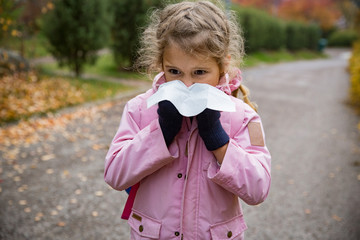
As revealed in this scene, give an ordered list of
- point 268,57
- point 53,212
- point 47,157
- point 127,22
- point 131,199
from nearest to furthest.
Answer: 1. point 131,199
2. point 53,212
3. point 47,157
4. point 127,22
5. point 268,57

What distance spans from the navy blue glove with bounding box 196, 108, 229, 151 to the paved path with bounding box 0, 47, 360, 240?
1.93 m

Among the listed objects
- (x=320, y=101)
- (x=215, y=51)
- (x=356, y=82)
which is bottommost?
(x=320, y=101)

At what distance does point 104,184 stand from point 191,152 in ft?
8.53

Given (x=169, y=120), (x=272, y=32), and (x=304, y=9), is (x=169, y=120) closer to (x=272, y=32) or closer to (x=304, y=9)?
(x=272, y=32)

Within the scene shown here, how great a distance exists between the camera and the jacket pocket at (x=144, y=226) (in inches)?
63.2

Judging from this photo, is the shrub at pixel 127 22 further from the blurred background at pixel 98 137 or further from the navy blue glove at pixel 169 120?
the navy blue glove at pixel 169 120

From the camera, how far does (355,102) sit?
352 inches

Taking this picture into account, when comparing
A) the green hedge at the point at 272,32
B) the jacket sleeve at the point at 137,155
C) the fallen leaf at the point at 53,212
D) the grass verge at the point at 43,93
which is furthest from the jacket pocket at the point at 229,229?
the green hedge at the point at 272,32

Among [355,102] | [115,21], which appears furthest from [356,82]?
[115,21]

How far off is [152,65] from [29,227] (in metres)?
2.15

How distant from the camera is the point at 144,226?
5.40 feet

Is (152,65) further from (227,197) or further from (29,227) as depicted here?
(29,227)

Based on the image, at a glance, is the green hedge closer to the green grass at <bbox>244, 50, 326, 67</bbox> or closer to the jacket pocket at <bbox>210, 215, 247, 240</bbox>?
the green grass at <bbox>244, 50, 326, 67</bbox>

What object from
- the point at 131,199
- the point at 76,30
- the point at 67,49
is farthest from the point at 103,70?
the point at 131,199
